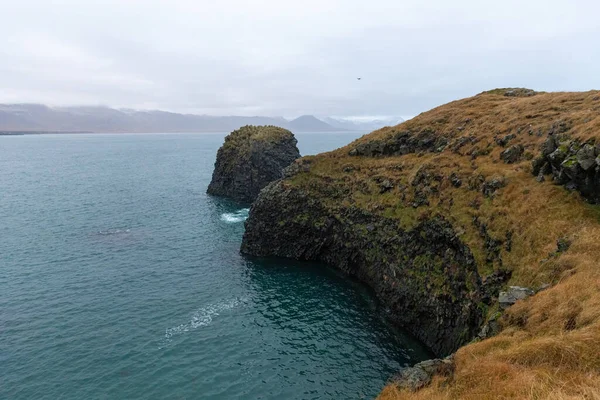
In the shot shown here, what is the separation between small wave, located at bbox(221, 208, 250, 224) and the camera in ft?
324

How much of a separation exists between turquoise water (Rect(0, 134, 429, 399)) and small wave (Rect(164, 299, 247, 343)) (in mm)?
150

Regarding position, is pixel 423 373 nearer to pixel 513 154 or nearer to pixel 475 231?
pixel 475 231

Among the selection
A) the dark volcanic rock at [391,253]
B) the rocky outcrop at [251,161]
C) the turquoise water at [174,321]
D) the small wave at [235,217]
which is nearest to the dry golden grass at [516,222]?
the dark volcanic rock at [391,253]

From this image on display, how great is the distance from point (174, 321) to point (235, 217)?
176ft

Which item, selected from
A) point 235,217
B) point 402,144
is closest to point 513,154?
point 402,144

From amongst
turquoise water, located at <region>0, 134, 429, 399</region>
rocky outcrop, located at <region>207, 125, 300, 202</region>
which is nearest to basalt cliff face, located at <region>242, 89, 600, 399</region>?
turquoise water, located at <region>0, 134, 429, 399</region>

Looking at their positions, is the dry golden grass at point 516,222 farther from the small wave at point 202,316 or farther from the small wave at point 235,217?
the small wave at point 202,316

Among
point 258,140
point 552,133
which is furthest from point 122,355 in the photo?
point 258,140

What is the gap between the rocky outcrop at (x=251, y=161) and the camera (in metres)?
121

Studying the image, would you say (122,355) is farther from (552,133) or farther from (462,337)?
(552,133)

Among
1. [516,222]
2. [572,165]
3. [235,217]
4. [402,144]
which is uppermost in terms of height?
[402,144]

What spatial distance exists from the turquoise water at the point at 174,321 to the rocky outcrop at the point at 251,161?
32215mm

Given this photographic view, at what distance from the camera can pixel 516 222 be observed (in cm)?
4050

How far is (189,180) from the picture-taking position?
160 metres
